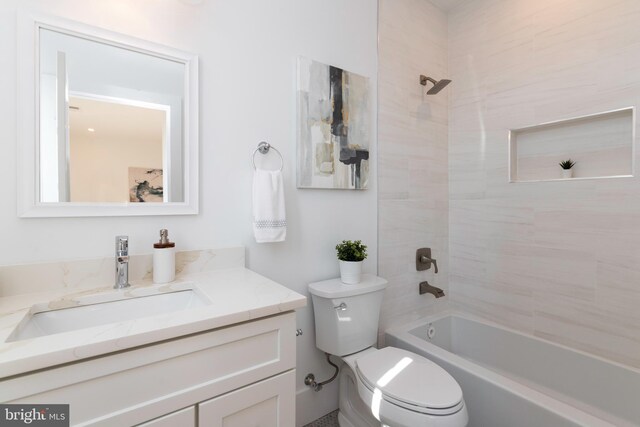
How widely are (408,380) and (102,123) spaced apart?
60.4 inches

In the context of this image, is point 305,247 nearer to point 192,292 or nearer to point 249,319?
point 192,292

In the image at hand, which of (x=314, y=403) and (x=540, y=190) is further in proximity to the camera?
(x=540, y=190)

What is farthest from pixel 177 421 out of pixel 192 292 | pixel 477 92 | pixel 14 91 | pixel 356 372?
pixel 477 92

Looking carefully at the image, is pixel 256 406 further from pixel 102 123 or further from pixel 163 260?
pixel 102 123

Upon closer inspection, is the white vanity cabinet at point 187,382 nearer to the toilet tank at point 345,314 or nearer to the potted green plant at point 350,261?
the toilet tank at point 345,314

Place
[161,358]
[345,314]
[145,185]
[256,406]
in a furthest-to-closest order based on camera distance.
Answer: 1. [345,314]
2. [145,185]
3. [256,406]
4. [161,358]

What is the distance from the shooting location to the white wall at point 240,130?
988 millimetres

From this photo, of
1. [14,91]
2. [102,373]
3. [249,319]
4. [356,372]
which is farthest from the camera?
[356,372]

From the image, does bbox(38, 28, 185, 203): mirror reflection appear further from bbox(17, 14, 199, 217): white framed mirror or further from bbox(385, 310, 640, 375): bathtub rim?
bbox(385, 310, 640, 375): bathtub rim

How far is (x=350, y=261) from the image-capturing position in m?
1.52

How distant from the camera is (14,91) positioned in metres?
0.95

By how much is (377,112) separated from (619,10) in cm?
126

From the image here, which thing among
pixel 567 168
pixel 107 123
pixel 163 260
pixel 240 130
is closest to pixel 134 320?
pixel 163 260

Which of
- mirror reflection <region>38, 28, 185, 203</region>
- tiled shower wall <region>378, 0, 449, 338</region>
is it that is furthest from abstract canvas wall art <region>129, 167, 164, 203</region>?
tiled shower wall <region>378, 0, 449, 338</region>
